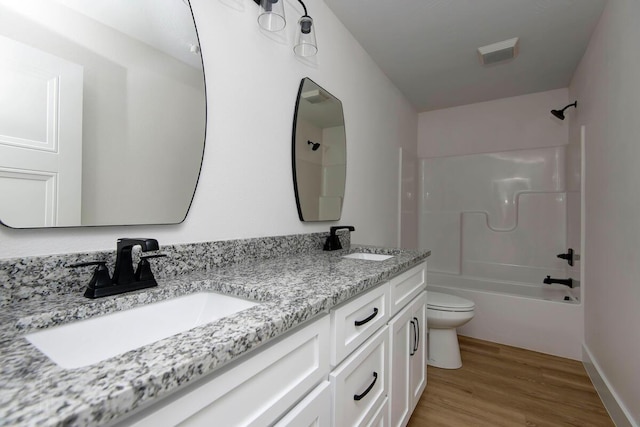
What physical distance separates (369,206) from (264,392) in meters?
1.86

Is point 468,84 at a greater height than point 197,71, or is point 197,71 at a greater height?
point 468,84

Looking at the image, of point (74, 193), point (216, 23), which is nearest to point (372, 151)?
point (216, 23)

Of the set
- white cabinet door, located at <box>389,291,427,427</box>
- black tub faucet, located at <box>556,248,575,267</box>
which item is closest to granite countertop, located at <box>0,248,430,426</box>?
white cabinet door, located at <box>389,291,427,427</box>

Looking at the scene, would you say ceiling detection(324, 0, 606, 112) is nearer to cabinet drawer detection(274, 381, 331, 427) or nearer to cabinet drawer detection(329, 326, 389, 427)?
cabinet drawer detection(329, 326, 389, 427)

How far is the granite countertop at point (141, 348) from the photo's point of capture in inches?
12.5

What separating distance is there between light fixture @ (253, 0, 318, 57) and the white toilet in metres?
1.79

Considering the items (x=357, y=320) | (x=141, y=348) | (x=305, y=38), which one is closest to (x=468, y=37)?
(x=305, y=38)

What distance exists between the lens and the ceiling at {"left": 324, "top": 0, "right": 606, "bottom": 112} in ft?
5.79

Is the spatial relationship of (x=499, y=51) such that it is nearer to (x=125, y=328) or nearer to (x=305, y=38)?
(x=305, y=38)

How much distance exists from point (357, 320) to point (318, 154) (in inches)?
40.9

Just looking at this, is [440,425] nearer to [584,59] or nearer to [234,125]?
[234,125]

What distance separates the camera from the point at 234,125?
119 centimetres

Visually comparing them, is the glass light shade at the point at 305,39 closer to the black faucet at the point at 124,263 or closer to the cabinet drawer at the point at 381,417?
the black faucet at the point at 124,263

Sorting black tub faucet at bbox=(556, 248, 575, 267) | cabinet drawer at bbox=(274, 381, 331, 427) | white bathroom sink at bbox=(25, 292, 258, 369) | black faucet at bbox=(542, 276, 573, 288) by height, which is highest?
white bathroom sink at bbox=(25, 292, 258, 369)
